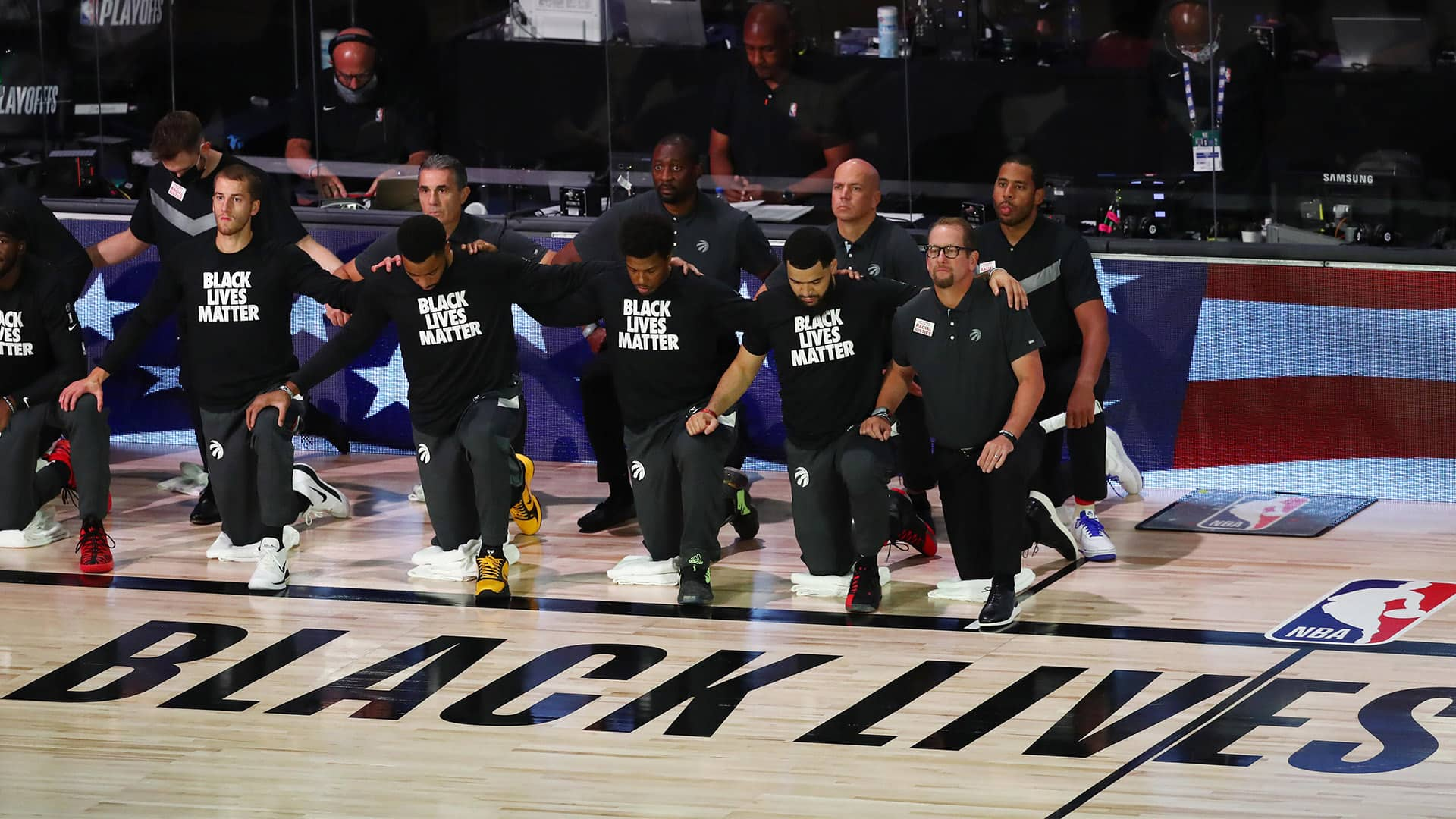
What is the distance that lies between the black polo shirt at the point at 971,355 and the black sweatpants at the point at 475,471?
1.61 meters

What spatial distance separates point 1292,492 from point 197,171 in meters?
5.04

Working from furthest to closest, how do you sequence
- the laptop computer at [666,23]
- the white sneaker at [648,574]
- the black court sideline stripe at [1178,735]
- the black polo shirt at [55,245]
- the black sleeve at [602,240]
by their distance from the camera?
the laptop computer at [666,23] < the black polo shirt at [55,245] < the black sleeve at [602,240] < the white sneaker at [648,574] < the black court sideline stripe at [1178,735]

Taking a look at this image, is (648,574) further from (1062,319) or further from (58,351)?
(58,351)

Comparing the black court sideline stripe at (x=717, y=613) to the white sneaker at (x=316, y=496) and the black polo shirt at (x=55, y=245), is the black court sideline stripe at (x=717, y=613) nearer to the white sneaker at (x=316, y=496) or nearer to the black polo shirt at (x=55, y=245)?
the white sneaker at (x=316, y=496)

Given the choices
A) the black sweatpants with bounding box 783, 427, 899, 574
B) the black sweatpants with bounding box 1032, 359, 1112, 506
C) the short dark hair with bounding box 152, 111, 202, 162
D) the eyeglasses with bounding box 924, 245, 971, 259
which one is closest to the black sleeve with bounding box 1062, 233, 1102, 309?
the black sweatpants with bounding box 1032, 359, 1112, 506

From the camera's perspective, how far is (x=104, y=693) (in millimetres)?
6141

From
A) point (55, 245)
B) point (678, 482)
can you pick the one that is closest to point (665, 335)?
point (678, 482)

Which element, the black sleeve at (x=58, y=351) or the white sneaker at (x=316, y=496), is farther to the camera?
the white sneaker at (x=316, y=496)

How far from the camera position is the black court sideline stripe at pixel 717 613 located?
6520mm

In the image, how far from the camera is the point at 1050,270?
765cm

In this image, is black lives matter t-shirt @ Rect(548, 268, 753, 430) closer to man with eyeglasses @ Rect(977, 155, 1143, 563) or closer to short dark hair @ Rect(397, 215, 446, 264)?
short dark hair @ Rect(397, 215, 446, 264)

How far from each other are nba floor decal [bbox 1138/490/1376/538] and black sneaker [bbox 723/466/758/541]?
1651 millimetres

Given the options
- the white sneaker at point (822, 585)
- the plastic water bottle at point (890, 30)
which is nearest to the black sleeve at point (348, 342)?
the white sneaker at point (822, 585)

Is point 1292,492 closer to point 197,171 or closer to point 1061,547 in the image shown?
point 1061,547
